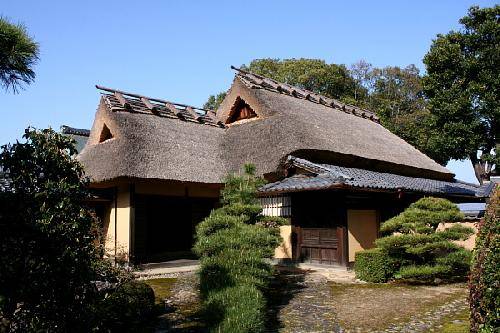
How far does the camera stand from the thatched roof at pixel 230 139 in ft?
43.8

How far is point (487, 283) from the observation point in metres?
3.85

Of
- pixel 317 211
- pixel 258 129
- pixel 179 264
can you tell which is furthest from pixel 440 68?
pixel 179 264

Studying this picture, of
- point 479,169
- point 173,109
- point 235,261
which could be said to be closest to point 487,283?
point 235,261

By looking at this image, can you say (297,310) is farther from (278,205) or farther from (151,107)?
Result: (151,107)

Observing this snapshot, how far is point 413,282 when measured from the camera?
9859 millimetres

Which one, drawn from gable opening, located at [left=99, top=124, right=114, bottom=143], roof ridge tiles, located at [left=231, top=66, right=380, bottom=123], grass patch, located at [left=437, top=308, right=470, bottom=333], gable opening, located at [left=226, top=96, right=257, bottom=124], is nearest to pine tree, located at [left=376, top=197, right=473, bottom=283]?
grass patch, located at [left=437, top=308, right=470, bottom=333]

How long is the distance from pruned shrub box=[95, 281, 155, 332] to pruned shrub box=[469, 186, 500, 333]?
403cm

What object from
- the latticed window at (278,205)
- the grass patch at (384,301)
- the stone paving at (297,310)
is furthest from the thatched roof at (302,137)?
the grass patch at (384,301)

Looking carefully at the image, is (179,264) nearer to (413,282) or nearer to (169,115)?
(169,115)

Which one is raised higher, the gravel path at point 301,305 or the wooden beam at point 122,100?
the wooden beam at point 122,100

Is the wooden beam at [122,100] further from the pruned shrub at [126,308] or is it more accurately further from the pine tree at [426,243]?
the pine tree at [426,243]

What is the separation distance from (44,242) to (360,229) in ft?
33.6

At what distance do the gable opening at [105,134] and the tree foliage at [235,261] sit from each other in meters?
8.03

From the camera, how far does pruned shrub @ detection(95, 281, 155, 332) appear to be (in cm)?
550
